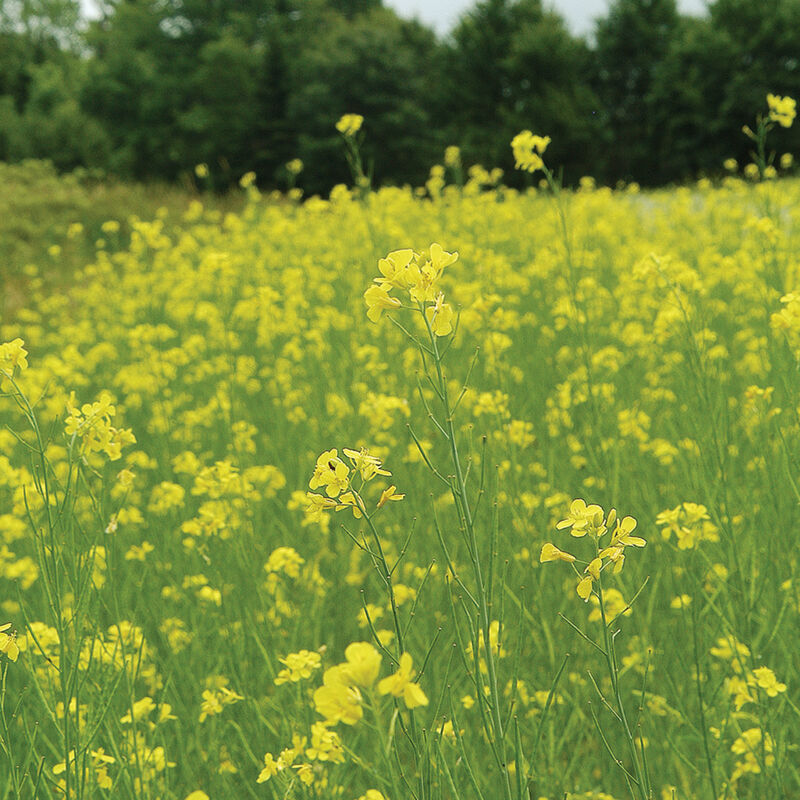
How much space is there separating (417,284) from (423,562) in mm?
1305

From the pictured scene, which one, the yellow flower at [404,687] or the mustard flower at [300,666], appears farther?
the mustard flower at [300,666]

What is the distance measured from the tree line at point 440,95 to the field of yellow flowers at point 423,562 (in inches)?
486

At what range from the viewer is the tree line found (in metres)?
16.8

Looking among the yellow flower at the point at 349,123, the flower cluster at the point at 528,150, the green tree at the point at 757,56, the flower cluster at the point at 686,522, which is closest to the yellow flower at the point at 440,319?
the flower cluster at the point at 686,522

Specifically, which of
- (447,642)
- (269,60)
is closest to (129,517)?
(447,642)

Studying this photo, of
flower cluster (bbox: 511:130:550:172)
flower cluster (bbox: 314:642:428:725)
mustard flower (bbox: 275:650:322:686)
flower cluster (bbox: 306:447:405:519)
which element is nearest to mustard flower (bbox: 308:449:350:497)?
flower cluster (bbox: 306:447:405:519)

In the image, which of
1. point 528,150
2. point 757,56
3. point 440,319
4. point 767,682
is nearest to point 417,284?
point 440,319

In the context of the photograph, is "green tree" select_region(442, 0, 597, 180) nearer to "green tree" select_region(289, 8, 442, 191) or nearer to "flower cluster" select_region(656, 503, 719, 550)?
"green tree" select_region(289, 8, 442, 191)

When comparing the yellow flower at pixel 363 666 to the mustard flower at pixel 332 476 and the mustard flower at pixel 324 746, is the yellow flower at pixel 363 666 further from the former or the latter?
the mustard flower at pixel 324 746

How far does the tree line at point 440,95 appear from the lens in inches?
663

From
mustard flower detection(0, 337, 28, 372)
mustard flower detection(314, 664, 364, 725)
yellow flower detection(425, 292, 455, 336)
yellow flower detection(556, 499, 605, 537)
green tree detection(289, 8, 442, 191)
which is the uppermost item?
green tree detection(289, 8, 442, 191)

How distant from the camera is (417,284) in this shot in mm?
938

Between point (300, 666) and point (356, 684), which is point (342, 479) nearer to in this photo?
point (356, 684)

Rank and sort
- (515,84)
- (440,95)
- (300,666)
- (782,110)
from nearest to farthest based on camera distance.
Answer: (300,666) < (782,110) < (515,84) < (440,95)
